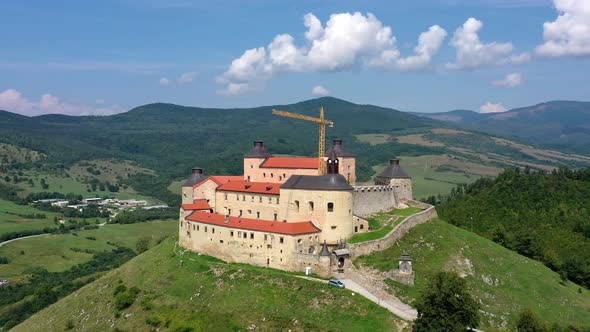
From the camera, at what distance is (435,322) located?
50.8 meters

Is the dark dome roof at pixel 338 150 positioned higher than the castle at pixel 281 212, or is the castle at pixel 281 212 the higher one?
the dark dome roof at pixel 338 150

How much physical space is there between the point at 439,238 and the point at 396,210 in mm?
12391

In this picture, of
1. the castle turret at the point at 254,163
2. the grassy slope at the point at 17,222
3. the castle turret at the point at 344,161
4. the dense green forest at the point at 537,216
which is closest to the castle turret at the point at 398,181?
the castle turret at the point at 344,161

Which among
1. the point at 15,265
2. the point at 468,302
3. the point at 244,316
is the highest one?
the point at 468,302

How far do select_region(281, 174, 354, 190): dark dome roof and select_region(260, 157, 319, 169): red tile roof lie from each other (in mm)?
8527

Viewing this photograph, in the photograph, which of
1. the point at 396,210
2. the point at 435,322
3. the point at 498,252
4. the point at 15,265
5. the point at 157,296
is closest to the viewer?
the point at 435,322

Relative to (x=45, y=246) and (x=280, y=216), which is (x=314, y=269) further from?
(x=45, y=246)

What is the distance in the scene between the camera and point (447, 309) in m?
51.7

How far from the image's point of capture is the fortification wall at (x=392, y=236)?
222 ft

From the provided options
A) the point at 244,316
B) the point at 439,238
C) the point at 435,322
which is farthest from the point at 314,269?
the point at 439,238

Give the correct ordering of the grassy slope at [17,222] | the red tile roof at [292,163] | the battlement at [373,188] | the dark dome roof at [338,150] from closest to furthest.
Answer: the battlement at [373,188], the red tile roof at [292,163], the dark dome roof at [338,150], the grassy slope at [17,222]

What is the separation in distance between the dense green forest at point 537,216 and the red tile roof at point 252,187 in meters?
41.0

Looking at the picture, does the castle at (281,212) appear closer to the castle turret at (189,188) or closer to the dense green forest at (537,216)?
the castle turret at (189,188)

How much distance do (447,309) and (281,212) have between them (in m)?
28.1
